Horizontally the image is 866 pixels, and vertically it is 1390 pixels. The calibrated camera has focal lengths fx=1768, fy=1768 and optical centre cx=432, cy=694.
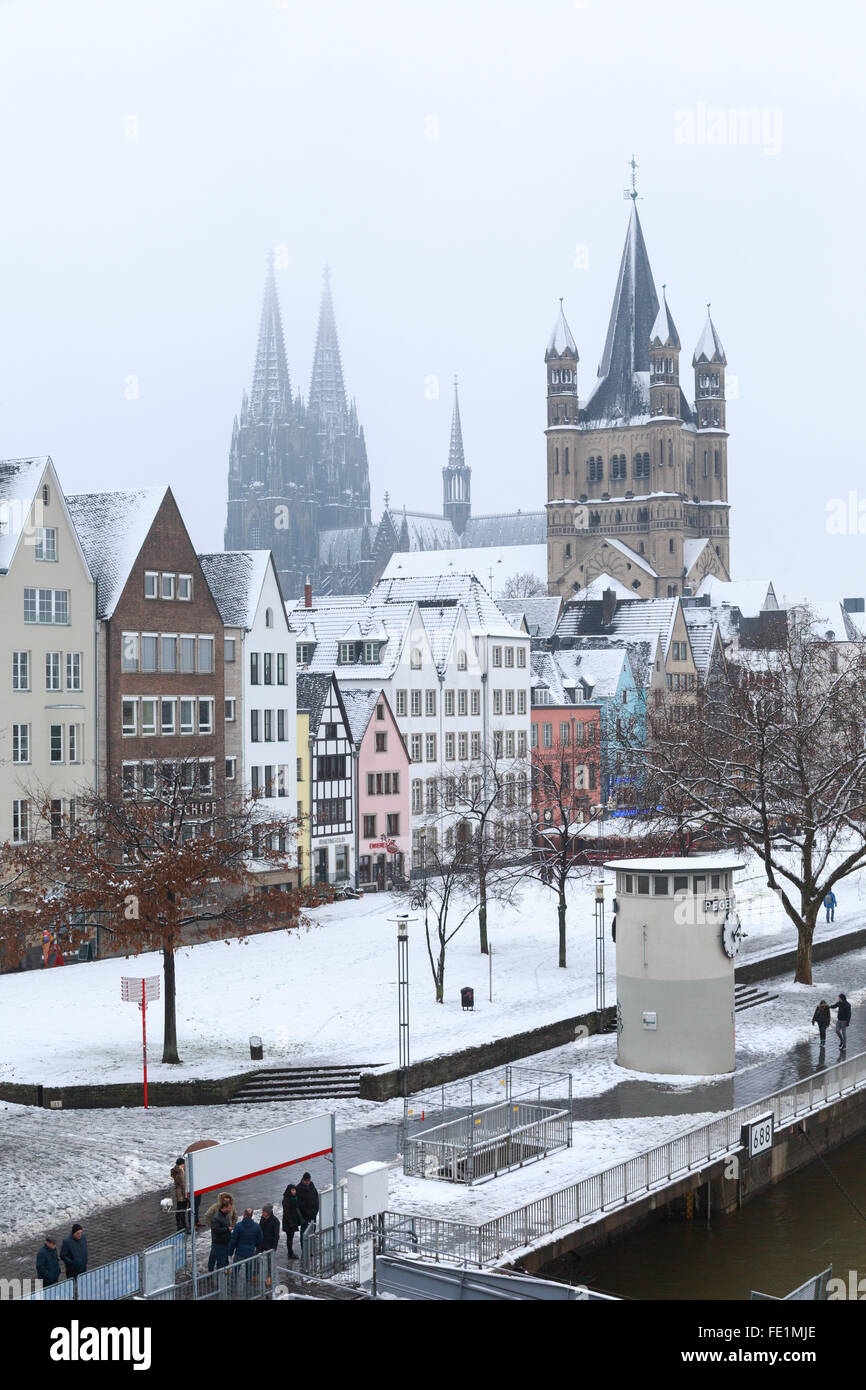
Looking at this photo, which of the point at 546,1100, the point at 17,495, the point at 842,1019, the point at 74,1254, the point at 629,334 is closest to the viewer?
the point at 74,1254

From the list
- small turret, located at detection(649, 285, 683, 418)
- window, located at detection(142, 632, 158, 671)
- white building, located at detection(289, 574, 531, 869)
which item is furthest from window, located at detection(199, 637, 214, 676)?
small turret, located at detection(649, 285, 683, 418)

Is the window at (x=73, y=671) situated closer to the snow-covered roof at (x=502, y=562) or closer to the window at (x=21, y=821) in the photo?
the window at (x=21, y=821)

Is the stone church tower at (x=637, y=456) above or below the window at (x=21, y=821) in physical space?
above

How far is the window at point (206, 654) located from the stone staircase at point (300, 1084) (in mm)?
27325

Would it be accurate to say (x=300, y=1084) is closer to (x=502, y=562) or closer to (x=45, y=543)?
(x=45, y=543)

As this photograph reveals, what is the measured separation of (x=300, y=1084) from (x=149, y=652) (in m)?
26.0

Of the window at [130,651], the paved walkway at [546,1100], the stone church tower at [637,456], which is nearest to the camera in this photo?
the paved walkway at [546,1100]

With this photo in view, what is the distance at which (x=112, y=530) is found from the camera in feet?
196

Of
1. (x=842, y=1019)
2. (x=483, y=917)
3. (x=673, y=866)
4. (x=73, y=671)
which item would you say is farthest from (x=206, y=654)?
(x=842, y=1019)

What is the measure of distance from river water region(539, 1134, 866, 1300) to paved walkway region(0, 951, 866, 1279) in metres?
2.70

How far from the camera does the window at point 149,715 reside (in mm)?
59375

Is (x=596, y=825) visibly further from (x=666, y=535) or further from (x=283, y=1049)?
(x=666, y=535)

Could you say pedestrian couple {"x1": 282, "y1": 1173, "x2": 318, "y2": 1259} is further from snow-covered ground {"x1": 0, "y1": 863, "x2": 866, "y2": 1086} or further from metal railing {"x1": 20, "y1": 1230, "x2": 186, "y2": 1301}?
snow-covered ground {"x1": 0, "y1": 863, "x2": 866, "y2": 1086}

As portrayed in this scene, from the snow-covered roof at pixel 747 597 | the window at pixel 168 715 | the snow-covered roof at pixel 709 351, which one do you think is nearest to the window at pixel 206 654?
the window at pixel 168 715
